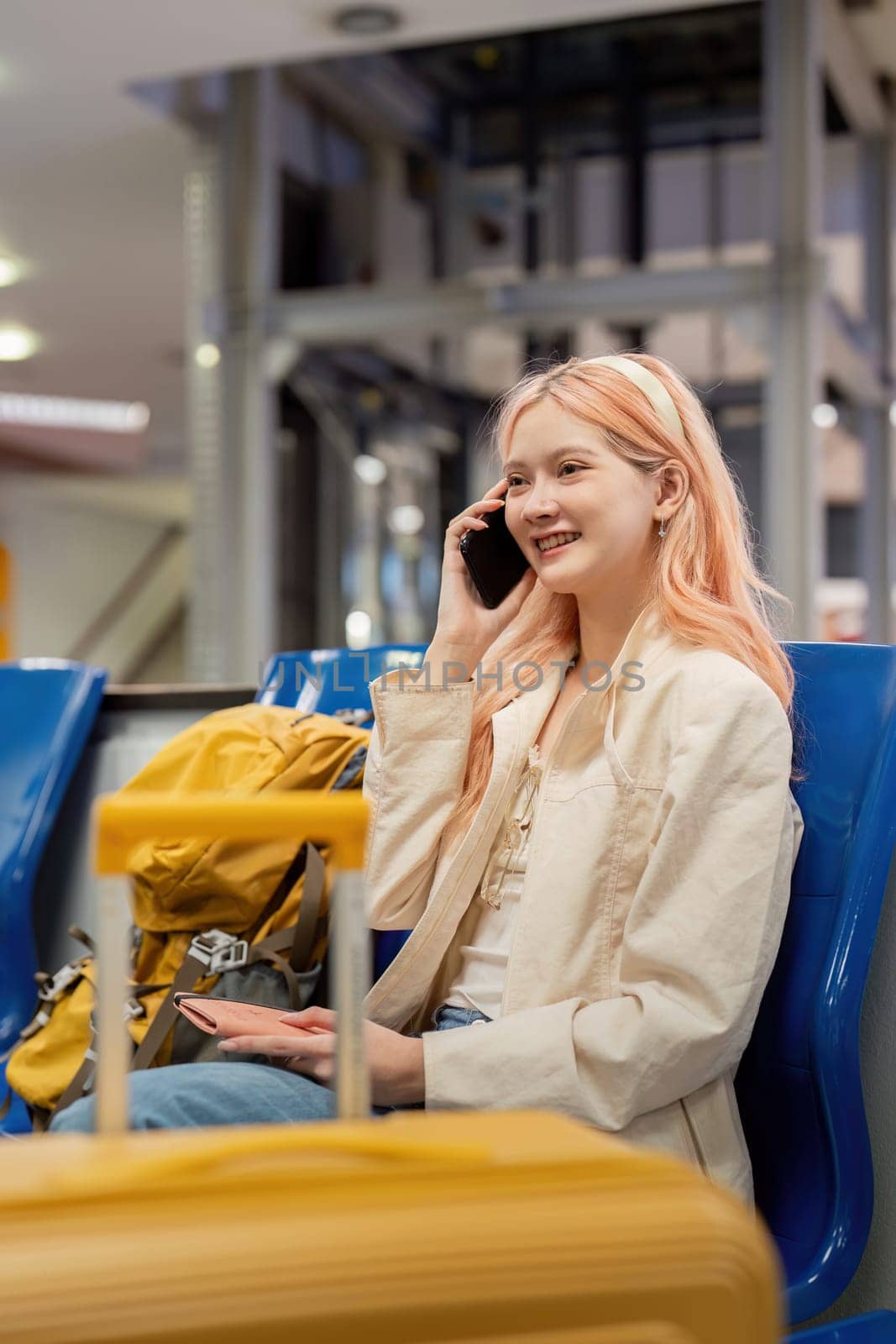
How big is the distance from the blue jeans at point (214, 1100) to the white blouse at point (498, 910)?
0.19m

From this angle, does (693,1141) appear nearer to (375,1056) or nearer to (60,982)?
(375,1056)

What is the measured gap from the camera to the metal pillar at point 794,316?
4895 mm

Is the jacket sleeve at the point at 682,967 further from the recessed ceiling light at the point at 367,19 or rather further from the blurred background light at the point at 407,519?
the blurred background light at the point at 407,519

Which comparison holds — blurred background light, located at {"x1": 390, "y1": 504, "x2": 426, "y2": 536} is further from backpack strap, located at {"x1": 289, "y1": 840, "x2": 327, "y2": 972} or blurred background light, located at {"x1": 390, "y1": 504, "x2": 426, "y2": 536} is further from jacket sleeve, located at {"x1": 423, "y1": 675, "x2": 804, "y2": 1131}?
jacket sleeve, located at {"x1": 423, "y1": 675, "x2": 804, "y2": 1131}

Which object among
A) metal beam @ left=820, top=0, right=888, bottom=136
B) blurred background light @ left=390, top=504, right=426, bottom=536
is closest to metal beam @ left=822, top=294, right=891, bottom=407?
metal beam @ left=820, top=0, right=888, bottom=136

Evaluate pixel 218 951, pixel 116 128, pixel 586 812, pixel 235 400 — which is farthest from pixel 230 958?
pixel 116 128

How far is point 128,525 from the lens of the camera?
646 inches

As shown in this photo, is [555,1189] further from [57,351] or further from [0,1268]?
[57,351]

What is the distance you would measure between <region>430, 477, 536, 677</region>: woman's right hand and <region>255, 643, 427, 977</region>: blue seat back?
16.0 inches

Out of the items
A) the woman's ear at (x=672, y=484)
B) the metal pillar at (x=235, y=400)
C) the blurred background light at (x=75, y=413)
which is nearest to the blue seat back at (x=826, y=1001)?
the woman's ear at (x=672, y=484)

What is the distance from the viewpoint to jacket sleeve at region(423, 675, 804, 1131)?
1.21 metres

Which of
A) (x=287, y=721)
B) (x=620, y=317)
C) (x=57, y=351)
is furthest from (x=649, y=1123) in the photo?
(x=57, y=351)

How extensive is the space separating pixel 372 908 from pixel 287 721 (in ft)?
1.60

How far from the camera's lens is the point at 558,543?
59.1 inches
